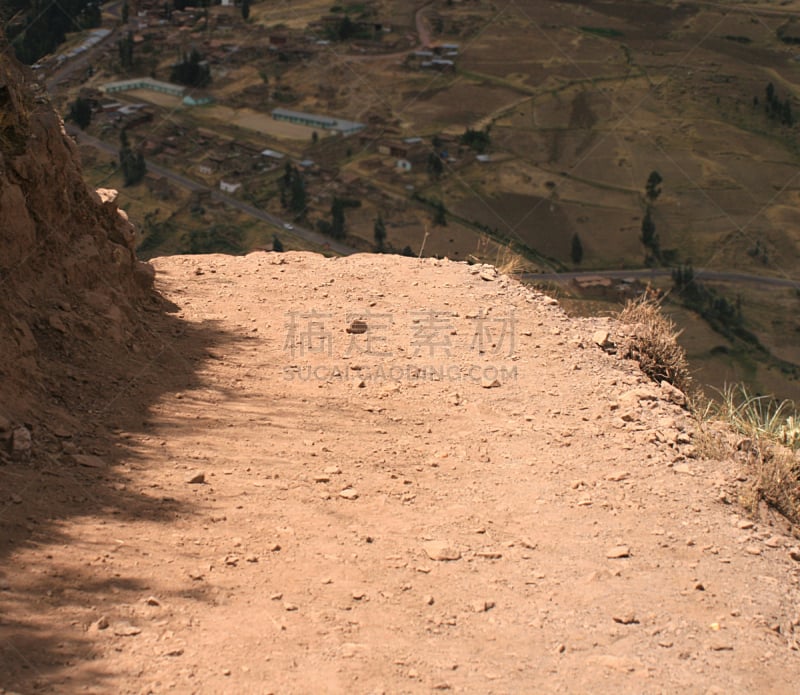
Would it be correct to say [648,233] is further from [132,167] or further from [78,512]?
[78,512]

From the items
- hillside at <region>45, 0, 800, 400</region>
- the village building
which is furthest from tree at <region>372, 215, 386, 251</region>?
the village building

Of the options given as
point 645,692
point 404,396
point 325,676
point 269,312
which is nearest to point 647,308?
point 404,396

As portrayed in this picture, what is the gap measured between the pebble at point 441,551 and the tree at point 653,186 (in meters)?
40.5

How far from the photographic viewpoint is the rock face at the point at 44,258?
183 inches

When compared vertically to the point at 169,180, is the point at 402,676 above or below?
above

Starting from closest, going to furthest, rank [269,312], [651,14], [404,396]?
[404,396]
[269,312]
[651,14]

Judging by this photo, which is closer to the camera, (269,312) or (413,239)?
(269,312)

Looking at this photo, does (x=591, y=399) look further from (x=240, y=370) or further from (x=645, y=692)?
(x=645, y=692)

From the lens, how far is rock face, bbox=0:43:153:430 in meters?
4.65

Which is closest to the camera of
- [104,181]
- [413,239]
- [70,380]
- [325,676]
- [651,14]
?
[325,676]

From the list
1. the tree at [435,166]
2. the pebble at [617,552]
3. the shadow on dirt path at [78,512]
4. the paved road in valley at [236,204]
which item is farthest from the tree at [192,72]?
the pebble at [617,552]

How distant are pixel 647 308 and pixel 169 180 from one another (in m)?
39.1

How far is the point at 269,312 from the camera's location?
22.4 feet

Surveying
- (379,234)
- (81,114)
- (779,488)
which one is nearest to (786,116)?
(379,234)
